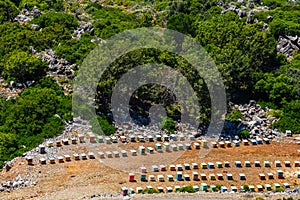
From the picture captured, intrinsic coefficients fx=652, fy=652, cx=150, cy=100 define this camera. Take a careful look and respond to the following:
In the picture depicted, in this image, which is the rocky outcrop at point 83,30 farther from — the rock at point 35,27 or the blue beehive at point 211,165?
the blue beehive at point 211,165

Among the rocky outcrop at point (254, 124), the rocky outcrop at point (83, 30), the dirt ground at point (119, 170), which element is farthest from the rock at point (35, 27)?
the rocky outcrop at point (254, 124)

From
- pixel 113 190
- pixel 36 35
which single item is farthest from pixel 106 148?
pixel 36 35

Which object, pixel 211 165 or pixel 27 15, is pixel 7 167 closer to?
pixel 211 165

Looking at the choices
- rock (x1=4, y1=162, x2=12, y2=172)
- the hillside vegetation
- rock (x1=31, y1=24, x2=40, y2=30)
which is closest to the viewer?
rock (x1=4, y1=162, x2=12, y2=172)

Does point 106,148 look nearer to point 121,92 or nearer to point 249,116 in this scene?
point 121,92

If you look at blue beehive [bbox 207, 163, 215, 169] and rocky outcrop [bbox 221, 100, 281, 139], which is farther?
rocky outcrop [bbox 221, 100, 281, 139]

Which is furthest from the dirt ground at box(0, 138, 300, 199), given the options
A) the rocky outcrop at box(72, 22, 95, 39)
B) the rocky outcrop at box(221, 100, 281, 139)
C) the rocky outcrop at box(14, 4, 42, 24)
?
the rocky outcrop at box(14, 4, 42, 24)

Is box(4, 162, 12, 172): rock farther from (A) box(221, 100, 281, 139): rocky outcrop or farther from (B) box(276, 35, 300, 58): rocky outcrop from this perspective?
(B) box(276, 35, 300, 58): rocky outcrop
